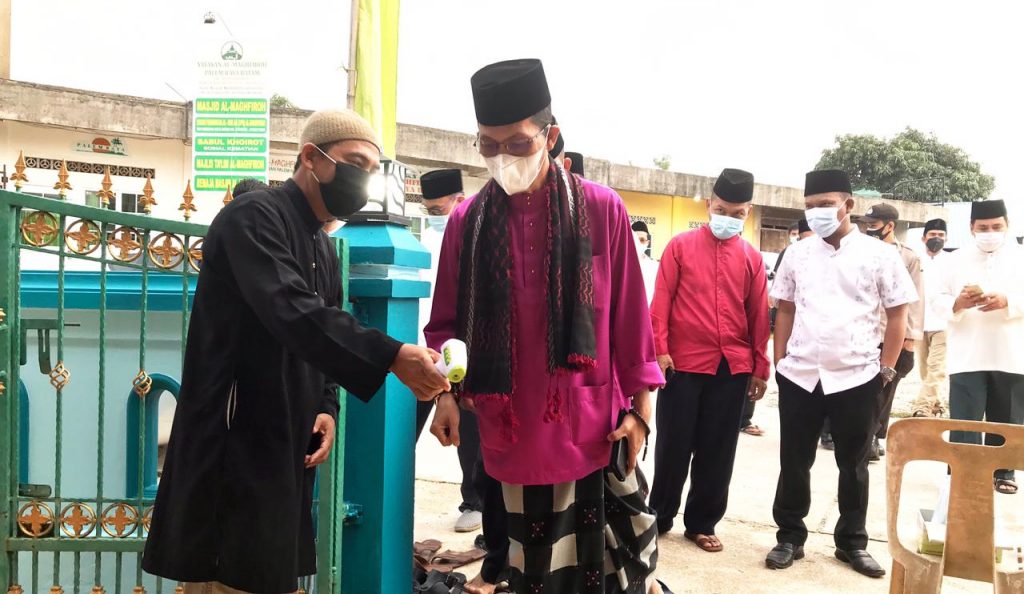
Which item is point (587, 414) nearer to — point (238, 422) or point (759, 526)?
point (238, 422)

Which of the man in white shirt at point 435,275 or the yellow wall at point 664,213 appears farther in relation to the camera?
the yellow wall at point 664,213

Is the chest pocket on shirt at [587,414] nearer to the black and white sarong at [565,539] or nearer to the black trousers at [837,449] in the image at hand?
the black and white sarong at [565,539]

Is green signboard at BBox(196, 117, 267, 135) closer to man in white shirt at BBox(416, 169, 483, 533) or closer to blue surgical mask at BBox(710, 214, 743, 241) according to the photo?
man in white shirt at BBox(416, 169, 483, 533)

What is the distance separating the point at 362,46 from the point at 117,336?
477cm

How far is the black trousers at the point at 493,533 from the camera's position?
10.3 feet

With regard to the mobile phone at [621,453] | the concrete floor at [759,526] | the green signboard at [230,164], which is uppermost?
the green signboard at [230,164]

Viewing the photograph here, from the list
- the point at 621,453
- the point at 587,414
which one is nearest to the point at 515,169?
the point at 587,414

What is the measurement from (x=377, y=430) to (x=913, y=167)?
3899cm

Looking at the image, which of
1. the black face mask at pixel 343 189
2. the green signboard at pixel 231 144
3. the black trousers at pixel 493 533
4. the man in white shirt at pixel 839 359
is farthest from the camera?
the green signboard at pixel 231 144

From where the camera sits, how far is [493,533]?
10.7ft

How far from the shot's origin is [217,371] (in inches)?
74.6

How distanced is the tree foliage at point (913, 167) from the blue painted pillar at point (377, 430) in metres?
37.3

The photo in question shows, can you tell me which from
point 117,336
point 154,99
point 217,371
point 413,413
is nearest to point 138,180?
point 154,99

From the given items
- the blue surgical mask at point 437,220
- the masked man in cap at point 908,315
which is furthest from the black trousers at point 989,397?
the blue surgical mask at point 437,220
